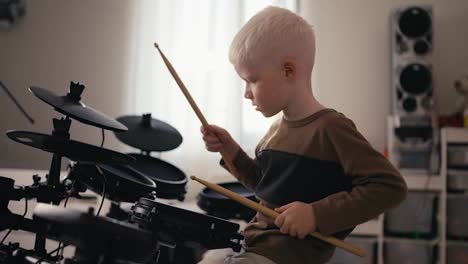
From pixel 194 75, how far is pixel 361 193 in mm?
2046

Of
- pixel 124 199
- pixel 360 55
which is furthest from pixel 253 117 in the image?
pixel 124 199

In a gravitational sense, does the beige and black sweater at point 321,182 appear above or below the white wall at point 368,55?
below

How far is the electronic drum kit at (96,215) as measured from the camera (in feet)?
1.90

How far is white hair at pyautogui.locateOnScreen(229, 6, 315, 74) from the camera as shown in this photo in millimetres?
890

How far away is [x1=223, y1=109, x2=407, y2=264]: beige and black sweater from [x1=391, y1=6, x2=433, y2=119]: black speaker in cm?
154

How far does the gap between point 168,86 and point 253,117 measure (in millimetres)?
554

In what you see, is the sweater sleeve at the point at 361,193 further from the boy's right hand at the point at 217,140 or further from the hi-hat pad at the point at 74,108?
the hi-hat pad at the point at 74,108

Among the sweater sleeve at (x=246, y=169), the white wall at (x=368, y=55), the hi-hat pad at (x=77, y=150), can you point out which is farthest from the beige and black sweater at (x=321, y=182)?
the white wall at (x=368, y=55)

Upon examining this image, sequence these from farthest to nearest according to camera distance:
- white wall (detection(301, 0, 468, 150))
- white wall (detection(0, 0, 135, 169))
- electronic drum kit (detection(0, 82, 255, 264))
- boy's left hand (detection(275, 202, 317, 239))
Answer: white wall (detection(0, 0, 135, 169)), white wall (detection(301, 0, 468, 150)), boy's left hand (detection(275, 202, 317, 239)), electronic drum kit (detection(0, 82, 255, 264))

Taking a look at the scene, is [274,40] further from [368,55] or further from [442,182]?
[368,55]

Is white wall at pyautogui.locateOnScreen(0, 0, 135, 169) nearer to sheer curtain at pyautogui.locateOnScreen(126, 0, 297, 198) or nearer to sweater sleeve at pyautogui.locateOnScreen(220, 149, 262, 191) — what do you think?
sheer curtain at pyautogui.locateOnScreen(126, 0, 297, 198)

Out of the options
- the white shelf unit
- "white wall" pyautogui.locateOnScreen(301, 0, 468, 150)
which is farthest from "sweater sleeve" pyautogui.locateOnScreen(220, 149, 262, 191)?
"white wall" pyautogui.locateOnScreen(301, 0, 468, 150)

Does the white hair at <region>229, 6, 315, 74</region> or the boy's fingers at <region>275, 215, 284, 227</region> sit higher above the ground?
→ the white hair at <region>229, 6, 315, 74</region>

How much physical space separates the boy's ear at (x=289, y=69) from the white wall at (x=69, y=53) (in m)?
2.07
